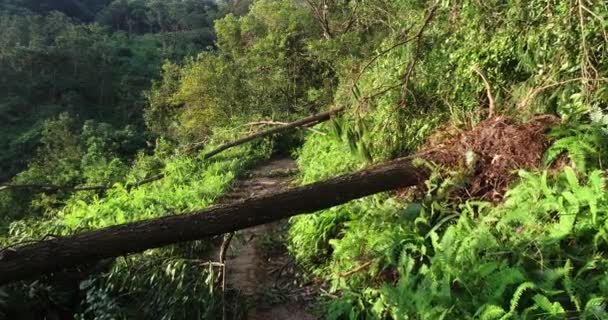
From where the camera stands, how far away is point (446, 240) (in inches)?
165

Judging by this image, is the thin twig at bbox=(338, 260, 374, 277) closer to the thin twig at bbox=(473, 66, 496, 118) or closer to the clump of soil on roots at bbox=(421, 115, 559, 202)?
the clump of soil on roots at bbox=(421, 115, 559, 202)

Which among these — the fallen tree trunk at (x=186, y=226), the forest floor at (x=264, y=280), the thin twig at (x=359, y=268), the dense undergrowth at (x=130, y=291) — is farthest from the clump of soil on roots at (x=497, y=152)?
the dense undergrowth at (x=130, y=291)

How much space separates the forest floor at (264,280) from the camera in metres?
5.09

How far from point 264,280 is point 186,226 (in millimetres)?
1595

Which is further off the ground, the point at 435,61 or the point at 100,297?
the point at 435,61

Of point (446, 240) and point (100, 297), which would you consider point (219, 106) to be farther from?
point (446, 240)

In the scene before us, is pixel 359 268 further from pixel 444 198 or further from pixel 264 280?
pixel 264 280

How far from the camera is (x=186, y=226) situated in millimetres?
4625

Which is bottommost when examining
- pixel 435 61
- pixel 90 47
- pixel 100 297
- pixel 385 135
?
pixel 100 297

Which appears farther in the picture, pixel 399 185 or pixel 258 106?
pixel 258 106

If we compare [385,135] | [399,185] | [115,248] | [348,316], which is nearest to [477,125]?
[399,185]

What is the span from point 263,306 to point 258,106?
13.7m

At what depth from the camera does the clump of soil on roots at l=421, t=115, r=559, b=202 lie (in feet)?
15.8

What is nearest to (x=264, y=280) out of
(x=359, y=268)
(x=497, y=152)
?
(x=359, y=268)
